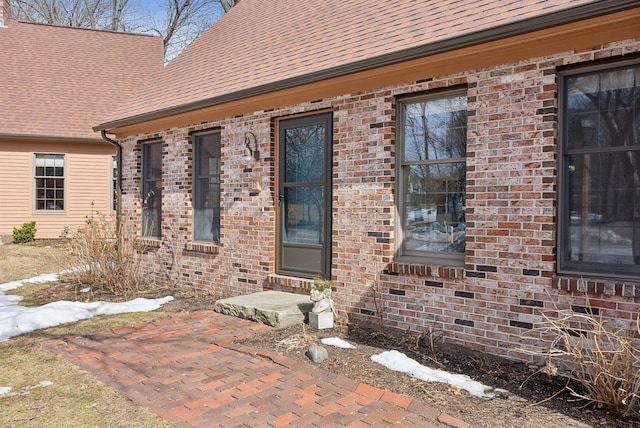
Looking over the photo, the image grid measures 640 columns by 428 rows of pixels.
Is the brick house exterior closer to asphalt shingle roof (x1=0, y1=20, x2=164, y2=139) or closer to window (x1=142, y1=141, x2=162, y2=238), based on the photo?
window (x1=142, y1=141, x2=162, y2=238)

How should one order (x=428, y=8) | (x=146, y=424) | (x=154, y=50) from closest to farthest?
1. (x=146, y=424)
2. (x=428, y=8)
3. (x=154, y=50)

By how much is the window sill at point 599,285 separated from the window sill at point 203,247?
196 inches

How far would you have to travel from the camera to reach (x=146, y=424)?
330cm

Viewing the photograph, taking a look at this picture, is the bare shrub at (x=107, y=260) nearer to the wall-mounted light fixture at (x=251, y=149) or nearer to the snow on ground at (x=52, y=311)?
the snow on ground at (x=52, y=311)

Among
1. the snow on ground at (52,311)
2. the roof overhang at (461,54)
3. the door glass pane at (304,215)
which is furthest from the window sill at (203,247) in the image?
the roof overhang at (461,54)

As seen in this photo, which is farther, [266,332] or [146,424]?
[266,332]

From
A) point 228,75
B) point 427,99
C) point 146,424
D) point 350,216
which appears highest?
point 228,75

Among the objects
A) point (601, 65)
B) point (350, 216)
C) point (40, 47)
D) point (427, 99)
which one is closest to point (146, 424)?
point (350, 216)

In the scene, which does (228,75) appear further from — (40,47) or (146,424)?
(40,47)

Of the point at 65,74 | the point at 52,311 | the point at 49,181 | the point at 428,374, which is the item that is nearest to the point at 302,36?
the point at 52,311

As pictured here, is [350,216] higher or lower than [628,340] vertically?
higher

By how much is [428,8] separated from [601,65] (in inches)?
84.5

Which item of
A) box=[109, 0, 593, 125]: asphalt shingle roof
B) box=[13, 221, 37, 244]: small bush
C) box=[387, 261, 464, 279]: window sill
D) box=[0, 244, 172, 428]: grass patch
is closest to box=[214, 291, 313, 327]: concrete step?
box=[0, 244, 172, 428]: grass patch

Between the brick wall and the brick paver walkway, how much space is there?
4.50 ft
